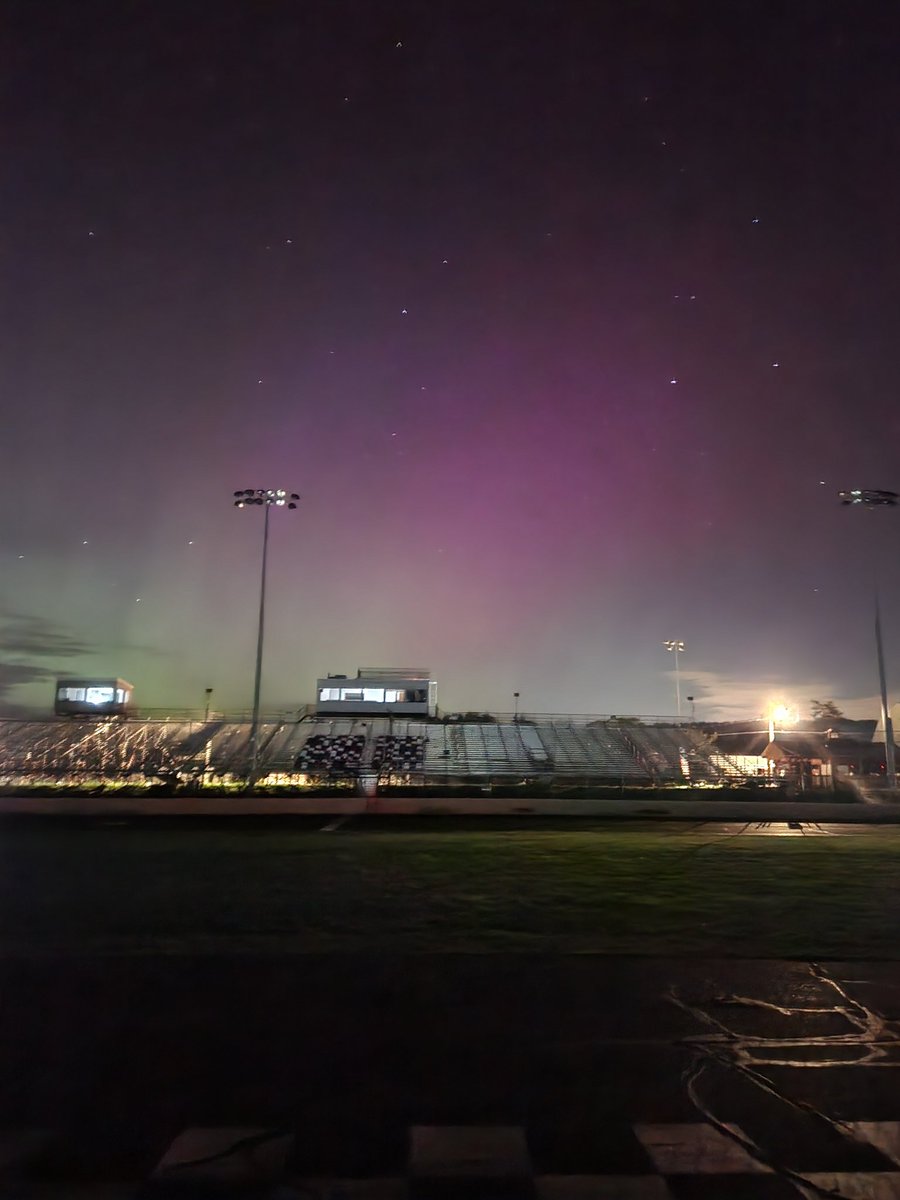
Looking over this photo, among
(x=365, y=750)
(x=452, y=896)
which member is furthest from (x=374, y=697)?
(x=452, y=896)

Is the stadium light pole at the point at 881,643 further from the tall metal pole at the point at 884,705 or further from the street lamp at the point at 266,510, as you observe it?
the street lamp at the point at 266,510

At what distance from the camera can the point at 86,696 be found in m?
59.6

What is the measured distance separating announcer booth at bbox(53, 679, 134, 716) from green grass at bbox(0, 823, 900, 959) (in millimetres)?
43795

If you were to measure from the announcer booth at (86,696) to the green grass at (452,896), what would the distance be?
4379cm

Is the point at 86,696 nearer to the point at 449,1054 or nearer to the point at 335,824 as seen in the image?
the point at 335,824

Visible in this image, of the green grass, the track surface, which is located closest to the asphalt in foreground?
the track surface

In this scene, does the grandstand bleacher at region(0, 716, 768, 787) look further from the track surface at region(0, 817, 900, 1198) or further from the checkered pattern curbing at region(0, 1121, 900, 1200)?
the checkered pattern curbing at region(0, 1121, 900, 1200)

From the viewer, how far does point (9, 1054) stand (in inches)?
204

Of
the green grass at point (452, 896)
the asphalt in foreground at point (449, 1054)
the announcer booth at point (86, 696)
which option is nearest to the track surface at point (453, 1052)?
the asphalt in foreground at point (449, 1054)

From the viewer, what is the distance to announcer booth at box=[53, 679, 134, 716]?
59188 millimetres

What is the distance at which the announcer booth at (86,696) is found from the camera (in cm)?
5919

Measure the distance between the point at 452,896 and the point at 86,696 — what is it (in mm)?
55099

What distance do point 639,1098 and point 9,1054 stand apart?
377 centimetres

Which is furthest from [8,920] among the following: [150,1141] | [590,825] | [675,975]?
[590,825]
